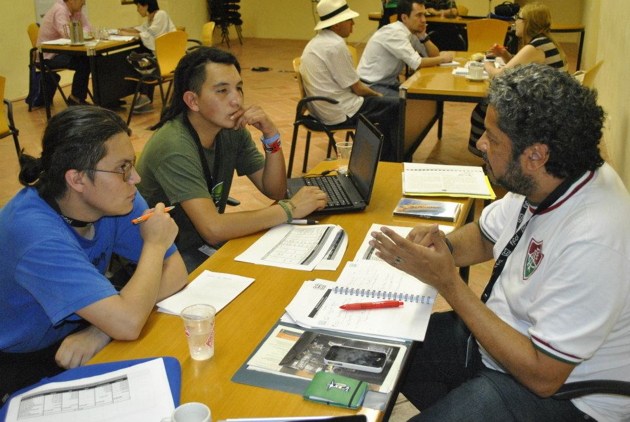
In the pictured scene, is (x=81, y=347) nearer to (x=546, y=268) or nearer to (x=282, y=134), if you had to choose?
(x=546, y=268)

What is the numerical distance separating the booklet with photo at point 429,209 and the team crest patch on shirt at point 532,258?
2.12 feet

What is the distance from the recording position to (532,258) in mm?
1464

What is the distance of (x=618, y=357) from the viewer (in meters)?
1.40

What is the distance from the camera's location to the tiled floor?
4.20 metres

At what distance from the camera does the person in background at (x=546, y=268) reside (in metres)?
1.29

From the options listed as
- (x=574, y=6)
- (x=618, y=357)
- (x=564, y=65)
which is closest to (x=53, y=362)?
(x=618, y=357)

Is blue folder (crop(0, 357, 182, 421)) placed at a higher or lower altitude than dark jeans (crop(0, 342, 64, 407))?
higher

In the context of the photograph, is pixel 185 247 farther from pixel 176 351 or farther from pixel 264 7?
pixel 264 7

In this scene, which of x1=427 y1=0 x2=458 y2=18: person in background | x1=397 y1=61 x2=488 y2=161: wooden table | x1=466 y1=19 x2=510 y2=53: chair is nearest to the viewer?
x1=397 y1=61 x2=488 y2=161: wooden table

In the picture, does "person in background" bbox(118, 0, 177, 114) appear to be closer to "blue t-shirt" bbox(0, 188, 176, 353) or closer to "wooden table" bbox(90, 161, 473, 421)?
"wooden table" bbox(90, 161, 473, 421)

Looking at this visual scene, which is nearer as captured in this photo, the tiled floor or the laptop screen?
the laptop screen

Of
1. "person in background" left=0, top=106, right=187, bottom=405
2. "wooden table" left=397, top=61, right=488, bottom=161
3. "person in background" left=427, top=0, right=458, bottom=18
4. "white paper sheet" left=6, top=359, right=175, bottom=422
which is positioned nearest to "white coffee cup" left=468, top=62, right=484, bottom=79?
"wooden table" left=397, top=61, right=488, bottom=161

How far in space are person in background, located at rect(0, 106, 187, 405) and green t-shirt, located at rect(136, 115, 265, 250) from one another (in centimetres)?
36

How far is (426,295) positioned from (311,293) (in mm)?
290
